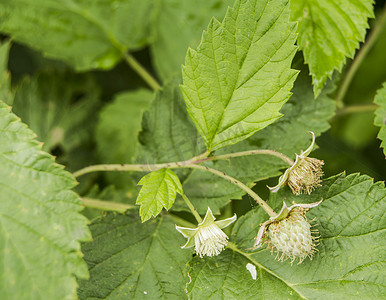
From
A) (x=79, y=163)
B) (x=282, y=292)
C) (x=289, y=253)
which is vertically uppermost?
(x=289, y=253)

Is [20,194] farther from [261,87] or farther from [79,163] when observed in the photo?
[79,163]

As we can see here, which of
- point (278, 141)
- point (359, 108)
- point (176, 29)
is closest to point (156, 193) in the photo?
point (278, 141)

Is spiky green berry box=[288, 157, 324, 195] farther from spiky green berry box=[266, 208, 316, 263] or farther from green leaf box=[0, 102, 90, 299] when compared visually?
green leaf box=[0, 102, 90, 299]

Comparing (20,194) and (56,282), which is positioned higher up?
(20,194)

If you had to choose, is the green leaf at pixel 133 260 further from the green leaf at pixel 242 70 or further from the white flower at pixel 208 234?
the green leaf at pixel 242 70

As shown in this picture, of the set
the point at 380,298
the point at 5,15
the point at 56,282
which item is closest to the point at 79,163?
the point at 5,15
